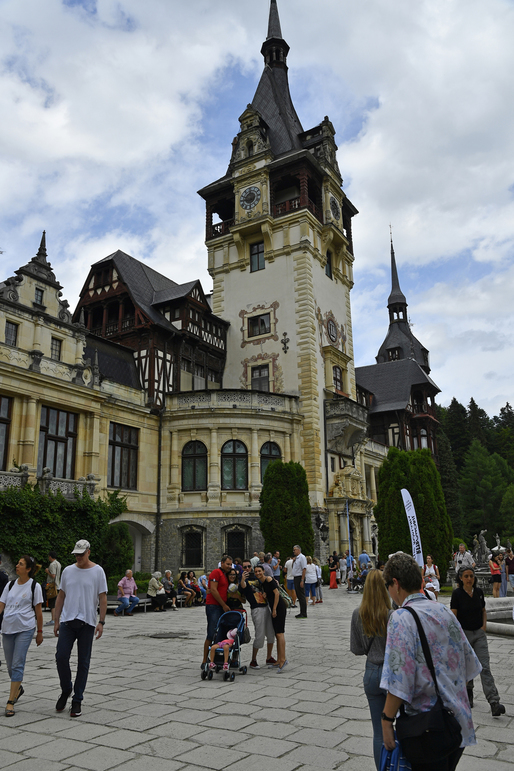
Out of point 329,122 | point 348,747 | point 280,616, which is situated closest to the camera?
point 348,747

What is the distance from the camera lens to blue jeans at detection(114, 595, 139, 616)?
19422mm

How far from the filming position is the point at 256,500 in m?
31.5

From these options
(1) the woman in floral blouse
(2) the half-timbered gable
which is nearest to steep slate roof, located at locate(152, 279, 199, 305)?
(2) the half-timbered gable

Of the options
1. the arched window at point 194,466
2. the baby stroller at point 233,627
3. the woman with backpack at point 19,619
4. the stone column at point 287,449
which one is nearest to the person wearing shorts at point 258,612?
the baby stroller at point 233,627

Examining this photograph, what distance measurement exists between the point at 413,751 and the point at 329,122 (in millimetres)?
44698

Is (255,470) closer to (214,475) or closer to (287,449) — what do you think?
(214,475)

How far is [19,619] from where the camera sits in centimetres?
736

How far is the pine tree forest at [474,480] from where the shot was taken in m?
64.2

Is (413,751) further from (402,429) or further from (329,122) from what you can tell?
(402,429)

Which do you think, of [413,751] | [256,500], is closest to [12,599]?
[413,751]

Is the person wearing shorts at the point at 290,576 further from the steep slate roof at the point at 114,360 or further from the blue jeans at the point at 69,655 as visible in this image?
the steep slate roof at the point at 114,360

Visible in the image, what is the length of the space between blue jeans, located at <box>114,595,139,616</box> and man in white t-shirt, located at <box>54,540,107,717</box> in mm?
12526

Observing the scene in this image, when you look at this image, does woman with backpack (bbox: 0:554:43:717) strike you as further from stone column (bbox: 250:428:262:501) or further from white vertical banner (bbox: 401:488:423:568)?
stone column (bbox: 250:428:262:501)

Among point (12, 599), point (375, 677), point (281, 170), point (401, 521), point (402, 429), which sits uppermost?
point (281, 170)
